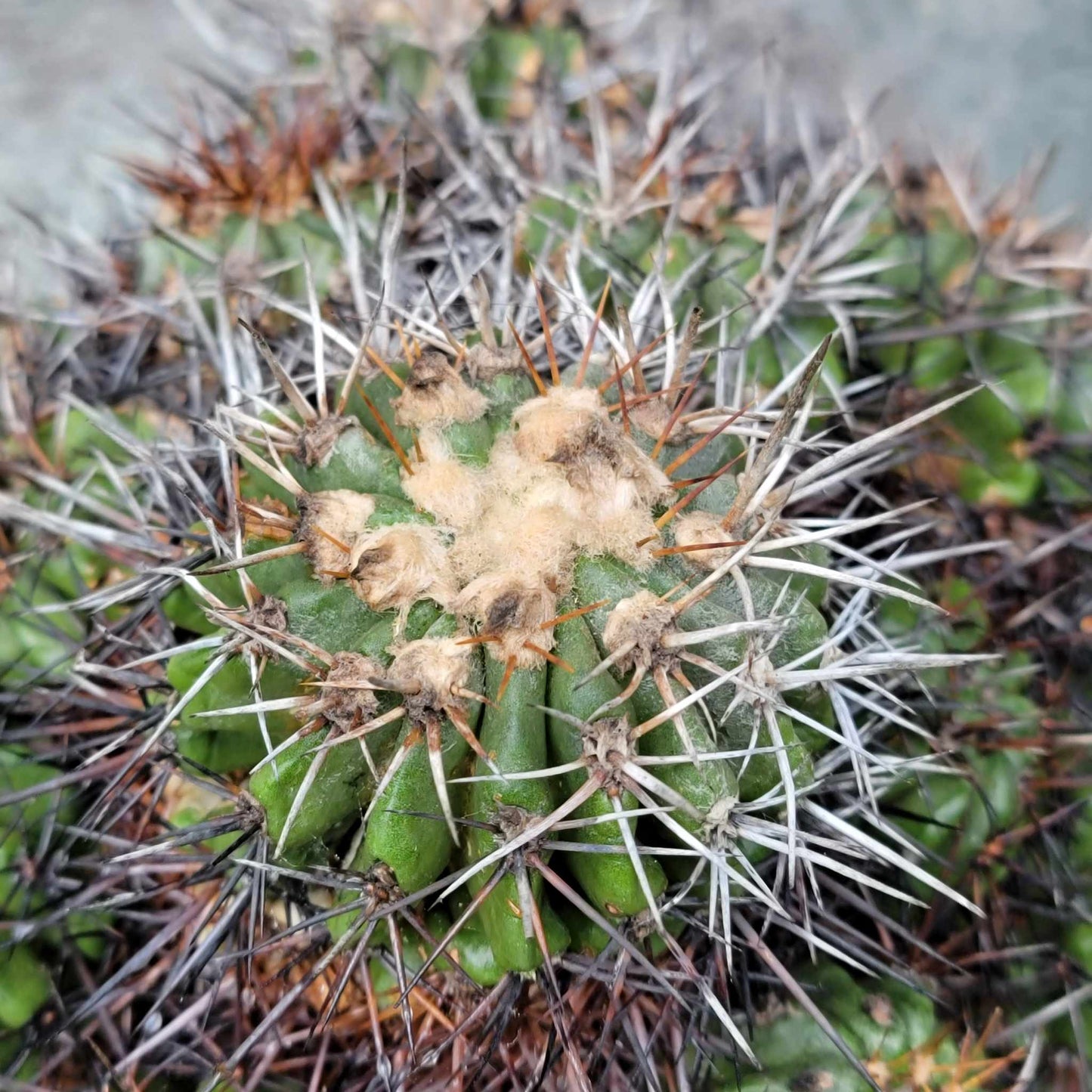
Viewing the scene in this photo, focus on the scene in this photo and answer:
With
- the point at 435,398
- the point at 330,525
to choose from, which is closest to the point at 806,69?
the point at 435,398

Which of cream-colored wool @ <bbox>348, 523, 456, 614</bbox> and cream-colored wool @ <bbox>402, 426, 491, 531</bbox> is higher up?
cream-colored wool @ <bbox>402, 426, 491, 531</bbox>

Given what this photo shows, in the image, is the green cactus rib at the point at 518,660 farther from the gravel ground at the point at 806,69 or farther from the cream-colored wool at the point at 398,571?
the gravel ground at the point at 806,69

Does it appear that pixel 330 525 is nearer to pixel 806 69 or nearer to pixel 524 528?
pixel 524 528

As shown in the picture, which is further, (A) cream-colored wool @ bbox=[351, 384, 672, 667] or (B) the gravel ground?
(B) the gravel ground

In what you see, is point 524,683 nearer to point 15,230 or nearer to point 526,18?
point 526,18

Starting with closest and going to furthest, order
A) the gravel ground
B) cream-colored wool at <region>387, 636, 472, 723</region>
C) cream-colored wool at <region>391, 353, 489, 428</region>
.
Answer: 1. cream-colored wool at <region>387, 636, 472, 723</region>
2. cream-colored wool at <region>391, 353, 489, 428</region>
3. the gravel ground

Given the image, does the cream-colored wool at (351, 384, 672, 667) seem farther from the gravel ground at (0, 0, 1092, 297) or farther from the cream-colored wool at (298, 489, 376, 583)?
the gravel ground at (0, 0, 1092, 297)

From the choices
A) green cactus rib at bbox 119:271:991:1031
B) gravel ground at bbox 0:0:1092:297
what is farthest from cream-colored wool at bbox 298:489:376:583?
gravel ground at bbox 0:0:1092:297
